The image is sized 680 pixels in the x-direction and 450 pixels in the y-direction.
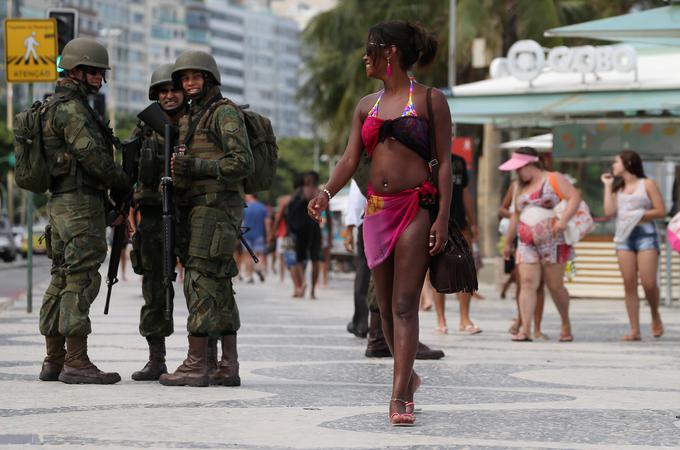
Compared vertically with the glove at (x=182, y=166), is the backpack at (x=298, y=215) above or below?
below

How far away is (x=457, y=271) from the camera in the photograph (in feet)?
27.2

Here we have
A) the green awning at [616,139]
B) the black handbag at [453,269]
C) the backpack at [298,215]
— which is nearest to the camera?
the black handbag at [453,269]

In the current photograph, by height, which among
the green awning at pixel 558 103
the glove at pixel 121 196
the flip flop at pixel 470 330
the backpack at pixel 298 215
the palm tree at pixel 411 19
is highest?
the palm tree at pixel 411 19

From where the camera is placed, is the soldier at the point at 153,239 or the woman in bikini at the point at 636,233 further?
the woman in bikini at the point at 636,233

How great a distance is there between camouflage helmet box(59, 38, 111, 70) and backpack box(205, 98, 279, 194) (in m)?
0.77

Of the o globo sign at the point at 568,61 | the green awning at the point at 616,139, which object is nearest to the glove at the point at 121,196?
the o globo sign at the point at 568,61

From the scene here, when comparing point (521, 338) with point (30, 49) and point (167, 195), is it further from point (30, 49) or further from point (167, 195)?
point (30, 49)

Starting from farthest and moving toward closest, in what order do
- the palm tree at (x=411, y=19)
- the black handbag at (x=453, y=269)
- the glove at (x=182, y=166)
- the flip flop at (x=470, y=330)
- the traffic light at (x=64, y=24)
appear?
the palm tree at (x=411, y=19) < the traffic light at (x=64, y=24) < the flip flop at (x=470, y=330) < the glove at (x=182, y=166) < the black handbag at (x=453, y=269)

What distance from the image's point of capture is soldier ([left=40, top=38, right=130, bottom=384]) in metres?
9.87

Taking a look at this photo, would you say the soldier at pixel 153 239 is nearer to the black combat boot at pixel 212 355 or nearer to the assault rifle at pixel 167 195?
the assault rifle at pixel 167 195

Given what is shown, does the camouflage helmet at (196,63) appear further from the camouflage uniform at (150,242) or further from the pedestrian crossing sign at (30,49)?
the pedestrian crossing sign at (30,49)

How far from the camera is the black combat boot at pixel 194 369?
9695mm

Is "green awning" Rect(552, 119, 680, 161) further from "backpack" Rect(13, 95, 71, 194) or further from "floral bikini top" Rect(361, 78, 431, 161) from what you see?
"floral bikini top" Rect(361, 78, 431, 161)

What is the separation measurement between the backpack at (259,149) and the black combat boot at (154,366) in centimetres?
104
